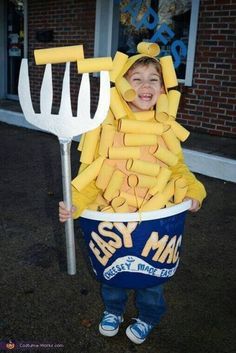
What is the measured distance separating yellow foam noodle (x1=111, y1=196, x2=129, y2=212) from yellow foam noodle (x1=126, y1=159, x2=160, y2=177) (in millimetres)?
148

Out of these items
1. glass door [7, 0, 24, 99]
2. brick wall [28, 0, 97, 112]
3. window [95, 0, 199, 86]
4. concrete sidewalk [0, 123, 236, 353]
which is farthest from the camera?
glass door [7, 0, 24, 99]

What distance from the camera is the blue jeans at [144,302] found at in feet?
6.98

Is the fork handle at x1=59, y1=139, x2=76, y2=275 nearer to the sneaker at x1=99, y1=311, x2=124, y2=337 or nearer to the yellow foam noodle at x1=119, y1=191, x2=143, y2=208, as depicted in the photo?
the yellow foam noodle at x1=119, y1=191, x2=143, y2=208

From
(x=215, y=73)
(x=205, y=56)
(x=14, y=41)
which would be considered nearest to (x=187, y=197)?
(x=215, y=73)

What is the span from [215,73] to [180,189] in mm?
4349

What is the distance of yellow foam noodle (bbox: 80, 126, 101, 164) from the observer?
6.68 feet

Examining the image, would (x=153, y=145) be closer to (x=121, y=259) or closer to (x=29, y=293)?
(x=121, y=259)

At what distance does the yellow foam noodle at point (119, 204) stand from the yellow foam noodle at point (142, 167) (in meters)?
0.15

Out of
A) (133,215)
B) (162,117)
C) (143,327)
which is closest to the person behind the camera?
(133,215)

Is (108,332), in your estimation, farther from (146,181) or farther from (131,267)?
(146,181)

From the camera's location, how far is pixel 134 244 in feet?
6.05

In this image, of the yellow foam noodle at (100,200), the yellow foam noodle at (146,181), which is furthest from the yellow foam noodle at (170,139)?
the yellow foam noodle at (100,200)

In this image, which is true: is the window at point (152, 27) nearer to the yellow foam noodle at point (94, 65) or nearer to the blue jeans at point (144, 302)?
the blue jeans at point (144, 302)

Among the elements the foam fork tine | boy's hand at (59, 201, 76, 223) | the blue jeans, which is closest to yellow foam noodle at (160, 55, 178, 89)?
the foam fork tine
